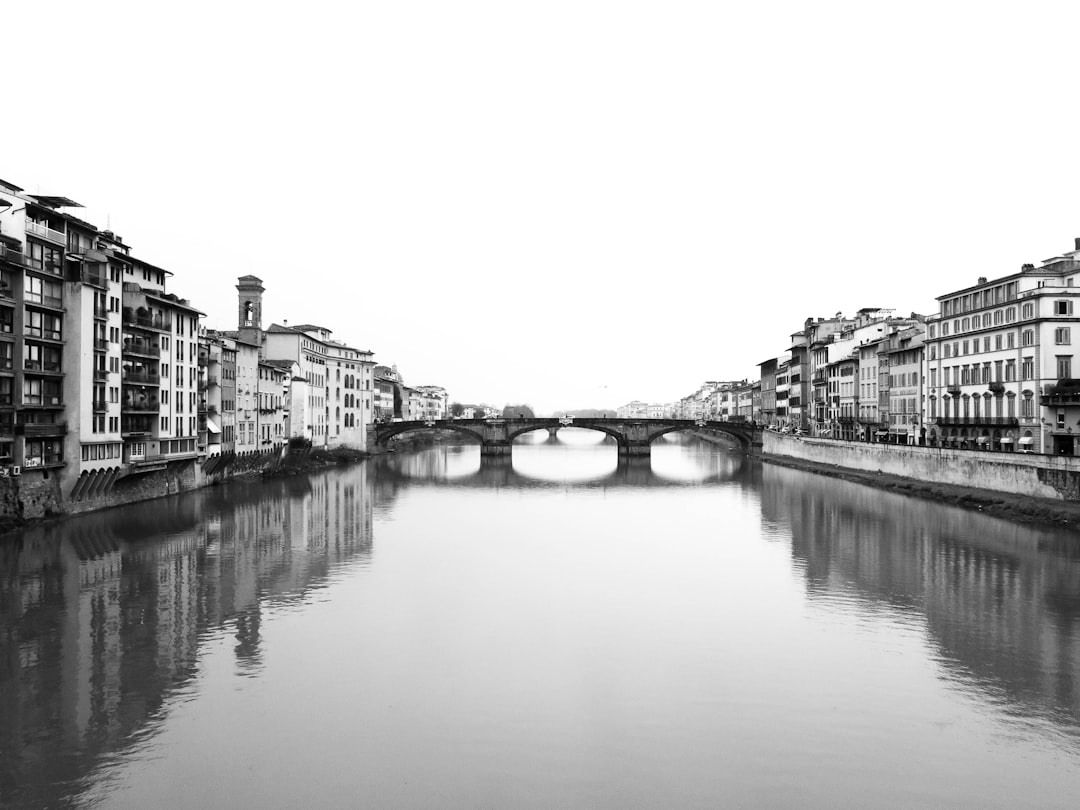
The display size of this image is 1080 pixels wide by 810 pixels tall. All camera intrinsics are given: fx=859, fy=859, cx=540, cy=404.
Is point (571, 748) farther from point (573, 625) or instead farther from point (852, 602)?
point (852, 602)

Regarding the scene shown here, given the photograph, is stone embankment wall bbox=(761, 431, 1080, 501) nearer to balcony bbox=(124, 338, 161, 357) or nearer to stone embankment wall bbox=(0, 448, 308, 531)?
stone embankment wall bbox=(0, 448, 308, 531)

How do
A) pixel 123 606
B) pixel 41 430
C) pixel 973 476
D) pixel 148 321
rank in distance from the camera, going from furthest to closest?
pixel 973 476
pixel 148 321
pixel 41 430
pixel 123 606

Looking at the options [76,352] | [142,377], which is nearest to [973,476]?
[142,377]

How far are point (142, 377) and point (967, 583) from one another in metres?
33.4

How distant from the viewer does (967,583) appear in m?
23.8

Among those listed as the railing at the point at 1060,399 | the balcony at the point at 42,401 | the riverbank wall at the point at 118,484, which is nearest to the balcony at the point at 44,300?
the balcony at the point at 42,401

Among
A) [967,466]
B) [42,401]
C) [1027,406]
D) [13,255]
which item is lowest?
[967,466]

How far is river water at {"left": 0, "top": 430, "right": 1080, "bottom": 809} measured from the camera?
11.7 meters

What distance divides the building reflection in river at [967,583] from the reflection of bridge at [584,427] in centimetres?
4053

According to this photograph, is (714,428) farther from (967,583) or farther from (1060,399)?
(967,583)

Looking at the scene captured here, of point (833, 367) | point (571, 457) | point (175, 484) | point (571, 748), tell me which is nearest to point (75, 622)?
point (571, 748)

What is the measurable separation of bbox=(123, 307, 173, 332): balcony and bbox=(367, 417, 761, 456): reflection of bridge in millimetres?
42068

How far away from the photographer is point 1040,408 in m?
41.0

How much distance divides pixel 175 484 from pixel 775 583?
3098 cm
